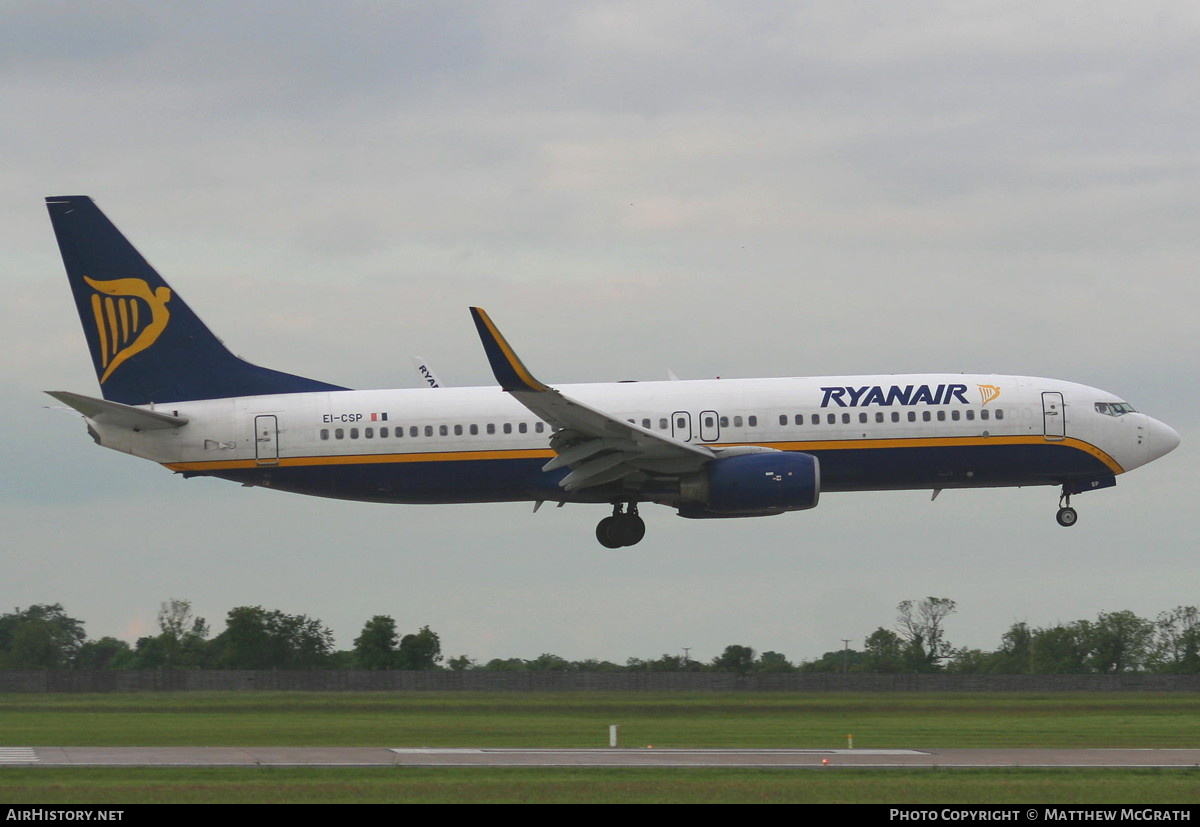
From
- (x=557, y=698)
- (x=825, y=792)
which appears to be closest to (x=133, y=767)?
(x=825, y=792)

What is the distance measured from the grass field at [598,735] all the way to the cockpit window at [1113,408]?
27.7ft

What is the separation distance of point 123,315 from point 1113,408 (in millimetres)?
28508

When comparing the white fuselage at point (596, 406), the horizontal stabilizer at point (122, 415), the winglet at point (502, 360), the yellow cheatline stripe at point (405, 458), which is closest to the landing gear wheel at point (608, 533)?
the white fuselage at point (596, 406)

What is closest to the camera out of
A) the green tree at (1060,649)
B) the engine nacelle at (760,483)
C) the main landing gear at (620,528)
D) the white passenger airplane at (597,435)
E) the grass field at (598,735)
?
the grass field at (598,735)

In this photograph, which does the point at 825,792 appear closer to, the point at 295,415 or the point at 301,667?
the point at 295,415

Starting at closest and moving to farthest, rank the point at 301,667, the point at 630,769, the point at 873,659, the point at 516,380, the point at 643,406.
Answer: the point at 630,769
the point at 516,380
the point at 643,406
the point at 301,667
the point at 873,659

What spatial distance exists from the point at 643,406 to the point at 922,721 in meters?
11.2

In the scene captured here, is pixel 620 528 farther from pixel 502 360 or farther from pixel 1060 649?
pixel 1060 649

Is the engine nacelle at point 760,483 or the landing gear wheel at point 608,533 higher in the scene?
the engine nacelle at point 760,483

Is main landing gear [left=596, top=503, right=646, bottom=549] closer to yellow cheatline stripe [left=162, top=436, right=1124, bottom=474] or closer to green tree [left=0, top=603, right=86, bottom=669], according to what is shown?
yellow cheatline stripe [left=162, top=436, right=1124, bottom=474]

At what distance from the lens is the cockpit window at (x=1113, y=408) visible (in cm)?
4491

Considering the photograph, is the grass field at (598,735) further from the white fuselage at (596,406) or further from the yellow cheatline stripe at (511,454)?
the yellow cheatline stripe at (511,454)

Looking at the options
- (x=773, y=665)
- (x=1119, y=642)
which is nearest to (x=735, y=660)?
(x=773, y=665)

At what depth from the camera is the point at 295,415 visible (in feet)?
143
